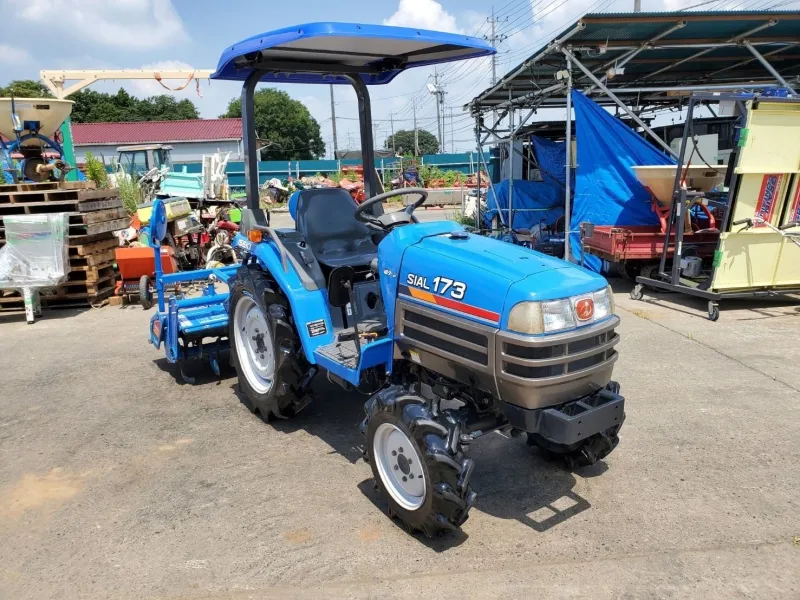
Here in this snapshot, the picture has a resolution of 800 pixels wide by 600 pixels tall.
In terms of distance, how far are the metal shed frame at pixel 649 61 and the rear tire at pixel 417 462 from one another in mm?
6602

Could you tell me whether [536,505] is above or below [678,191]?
below

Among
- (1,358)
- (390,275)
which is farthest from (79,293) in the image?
(390,275)

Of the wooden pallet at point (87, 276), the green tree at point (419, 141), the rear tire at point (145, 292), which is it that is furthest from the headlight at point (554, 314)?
the green tree at point (419, 141)

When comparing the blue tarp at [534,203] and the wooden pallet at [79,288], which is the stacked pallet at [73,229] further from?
the blue tarp at [534,203]

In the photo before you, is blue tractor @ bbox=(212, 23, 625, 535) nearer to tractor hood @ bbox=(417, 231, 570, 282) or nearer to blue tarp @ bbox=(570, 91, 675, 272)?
tractor hood @ bbox=(417, 231, 570, 282)

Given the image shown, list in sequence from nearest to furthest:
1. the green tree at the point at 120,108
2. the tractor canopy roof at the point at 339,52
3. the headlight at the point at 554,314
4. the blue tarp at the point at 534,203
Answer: the headlight at the point at 554,314
the tractor canopy roof at the point at 339,52
the blue tarp at the point at 534,203
the green tree at the point at 120,108

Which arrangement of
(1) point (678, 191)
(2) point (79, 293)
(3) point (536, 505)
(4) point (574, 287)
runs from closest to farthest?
(4) point (574, 287) < (3) point (536, 505) < (1) point (678, 191) < (2) point (79, 293)

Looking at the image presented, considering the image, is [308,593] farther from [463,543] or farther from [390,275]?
[390,275]

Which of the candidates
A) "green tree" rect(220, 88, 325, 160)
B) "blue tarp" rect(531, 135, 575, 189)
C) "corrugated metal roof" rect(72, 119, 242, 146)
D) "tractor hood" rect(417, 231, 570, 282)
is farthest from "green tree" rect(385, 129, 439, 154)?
"tractor hood" rect(417, 231, 570, 282)

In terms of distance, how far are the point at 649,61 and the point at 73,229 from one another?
9.38 meters

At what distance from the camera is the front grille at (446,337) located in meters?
2.75

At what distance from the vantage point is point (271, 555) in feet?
9.16

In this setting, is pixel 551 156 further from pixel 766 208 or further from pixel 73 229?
pixel 73 229

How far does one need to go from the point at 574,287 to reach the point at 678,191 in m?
5.30
